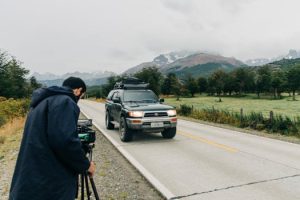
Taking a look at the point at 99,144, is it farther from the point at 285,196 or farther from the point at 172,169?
the point at 285,196

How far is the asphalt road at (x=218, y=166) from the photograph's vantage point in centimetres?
576

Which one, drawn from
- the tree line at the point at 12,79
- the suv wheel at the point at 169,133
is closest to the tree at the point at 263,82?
the tree line at the point at 12,79

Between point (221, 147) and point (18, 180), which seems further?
point (221, 147)

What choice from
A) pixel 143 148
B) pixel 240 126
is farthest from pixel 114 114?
pixel 240 126

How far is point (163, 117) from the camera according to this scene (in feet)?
36.7

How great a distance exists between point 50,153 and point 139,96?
33.1ft

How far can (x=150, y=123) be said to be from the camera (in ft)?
36.0

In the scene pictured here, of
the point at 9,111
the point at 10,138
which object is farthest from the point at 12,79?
the point at 10,138

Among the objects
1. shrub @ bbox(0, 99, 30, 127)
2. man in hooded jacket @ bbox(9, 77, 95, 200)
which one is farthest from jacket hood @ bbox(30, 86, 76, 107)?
shrub @ bbox(0, 99, 30, 127)

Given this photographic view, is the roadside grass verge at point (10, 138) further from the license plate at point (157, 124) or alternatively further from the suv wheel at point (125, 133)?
the license plate at point (157, 124)

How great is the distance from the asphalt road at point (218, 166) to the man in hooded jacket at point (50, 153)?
3223mm

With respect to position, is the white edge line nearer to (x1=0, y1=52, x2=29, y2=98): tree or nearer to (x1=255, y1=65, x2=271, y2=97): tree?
(x1=0, y1=52, x2=29, y2=98): tree

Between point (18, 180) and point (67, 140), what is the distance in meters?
0.67

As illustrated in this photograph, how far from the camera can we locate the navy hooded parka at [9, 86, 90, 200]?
2697mm
